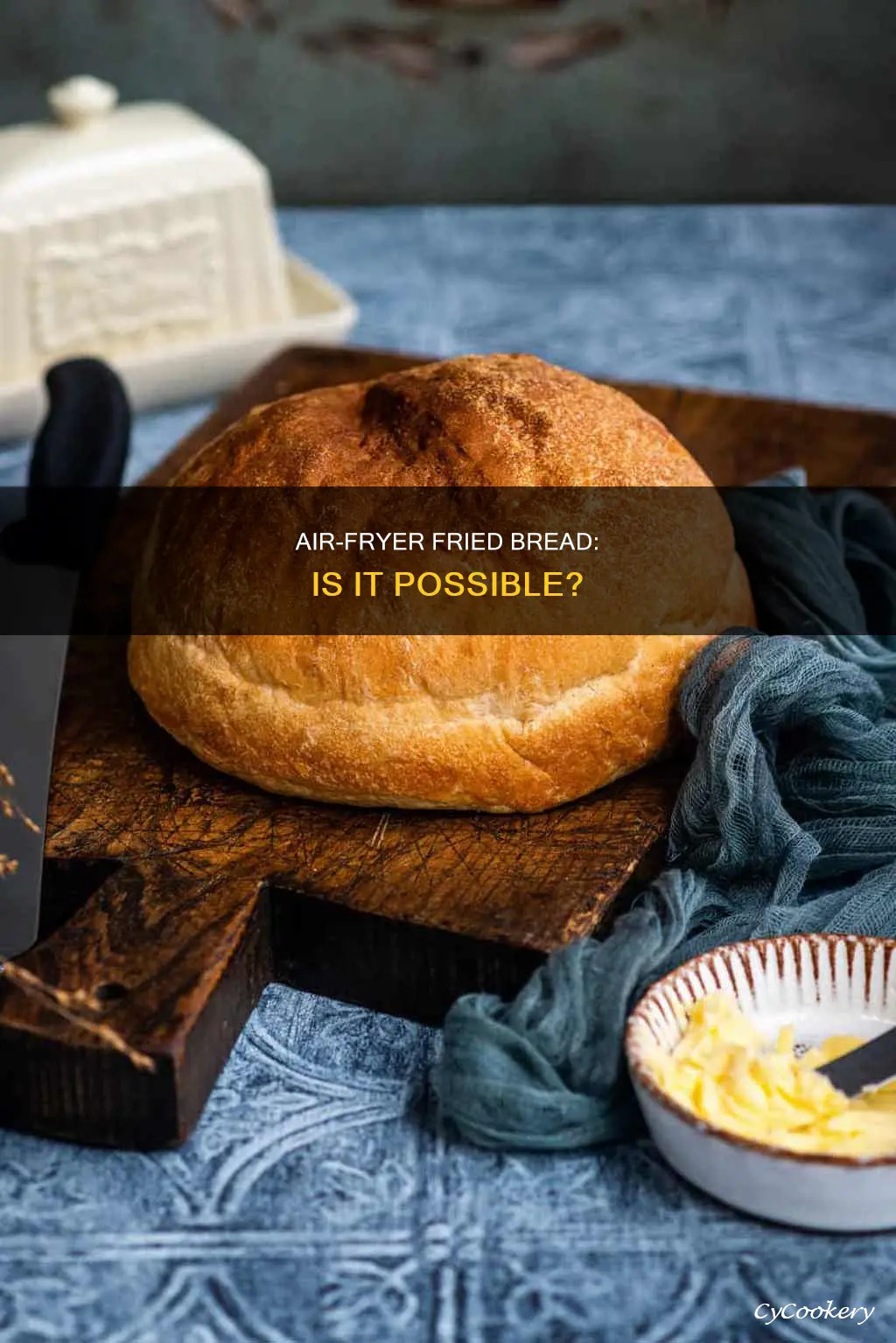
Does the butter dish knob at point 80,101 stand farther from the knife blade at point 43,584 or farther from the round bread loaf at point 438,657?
the round bread loaf at point 438,657

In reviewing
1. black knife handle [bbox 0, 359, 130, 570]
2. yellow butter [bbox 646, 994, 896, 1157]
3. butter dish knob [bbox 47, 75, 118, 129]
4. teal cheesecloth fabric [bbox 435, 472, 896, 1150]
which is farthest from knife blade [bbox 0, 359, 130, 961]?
butter dish knob [bbox 47, 75, 118, 129]

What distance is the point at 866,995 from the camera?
966 mm

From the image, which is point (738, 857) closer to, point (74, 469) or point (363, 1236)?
point (363, 1236)

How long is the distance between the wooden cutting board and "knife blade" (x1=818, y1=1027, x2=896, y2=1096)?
0.18 meters

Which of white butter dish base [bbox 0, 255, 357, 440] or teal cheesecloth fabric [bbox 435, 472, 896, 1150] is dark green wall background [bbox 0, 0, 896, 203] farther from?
teal cheesecloth fabric [bbox 435, 472, 896, 1150]

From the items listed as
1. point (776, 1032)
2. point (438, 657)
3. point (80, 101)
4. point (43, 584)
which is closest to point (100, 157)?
point (80, 101)

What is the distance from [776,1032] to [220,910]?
0.32 meters

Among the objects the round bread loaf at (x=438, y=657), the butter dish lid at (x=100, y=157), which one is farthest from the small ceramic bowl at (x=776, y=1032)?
the butter dish lid at (x=100, y=157)

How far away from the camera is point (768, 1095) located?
867 millimetres

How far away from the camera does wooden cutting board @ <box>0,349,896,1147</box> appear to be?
92cm

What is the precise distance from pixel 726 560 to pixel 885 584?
0.18 metres

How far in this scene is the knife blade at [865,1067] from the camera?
88 centimetres

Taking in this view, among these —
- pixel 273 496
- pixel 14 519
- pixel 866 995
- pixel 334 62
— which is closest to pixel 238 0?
pixel 334 62

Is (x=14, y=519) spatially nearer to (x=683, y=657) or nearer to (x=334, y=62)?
(x=683, y=657)
